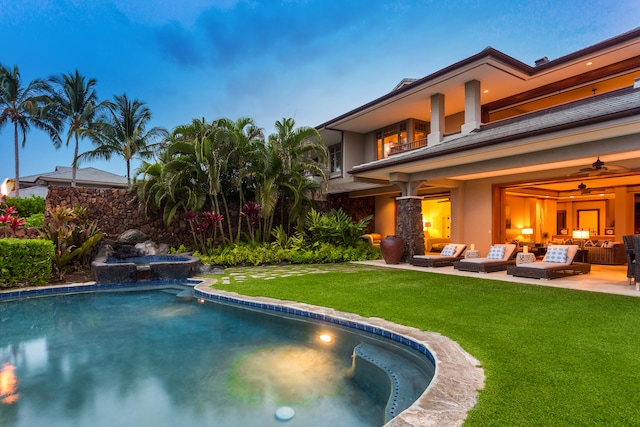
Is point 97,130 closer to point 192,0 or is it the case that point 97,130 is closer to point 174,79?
point 192,0

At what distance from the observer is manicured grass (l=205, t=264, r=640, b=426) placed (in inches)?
116

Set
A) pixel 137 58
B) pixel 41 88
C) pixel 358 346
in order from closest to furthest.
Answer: pixel 358 346 → pixel 41 88 → pixel 137 58

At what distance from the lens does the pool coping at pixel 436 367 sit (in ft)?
9.30

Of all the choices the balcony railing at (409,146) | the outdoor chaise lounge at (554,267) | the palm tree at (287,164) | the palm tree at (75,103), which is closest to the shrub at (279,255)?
the palm tree at (287,164)

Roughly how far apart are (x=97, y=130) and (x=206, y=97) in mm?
33662

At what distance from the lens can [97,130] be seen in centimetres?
2605

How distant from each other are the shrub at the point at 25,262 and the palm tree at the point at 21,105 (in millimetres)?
19705

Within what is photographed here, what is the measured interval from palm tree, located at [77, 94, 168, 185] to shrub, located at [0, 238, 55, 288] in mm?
17123

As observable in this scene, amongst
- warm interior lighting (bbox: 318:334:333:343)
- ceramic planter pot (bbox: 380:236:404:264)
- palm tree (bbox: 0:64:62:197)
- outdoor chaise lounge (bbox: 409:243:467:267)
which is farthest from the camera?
palm tree (bbox: 0:64:62:197)

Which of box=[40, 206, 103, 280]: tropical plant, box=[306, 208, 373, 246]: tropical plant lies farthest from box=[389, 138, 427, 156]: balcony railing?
box=[40, 206, 103, 280]: tropical plant

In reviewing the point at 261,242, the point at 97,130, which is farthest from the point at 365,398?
the point at 97,130

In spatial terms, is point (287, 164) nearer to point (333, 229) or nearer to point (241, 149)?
point (241, 149)

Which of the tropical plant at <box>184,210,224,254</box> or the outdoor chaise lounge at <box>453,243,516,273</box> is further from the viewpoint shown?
the tropical plant at <box>184,210,224,254</box>

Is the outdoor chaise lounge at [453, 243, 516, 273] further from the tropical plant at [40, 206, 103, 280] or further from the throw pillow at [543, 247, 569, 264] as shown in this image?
the tropical plant at [40, 206, 103, 280]
